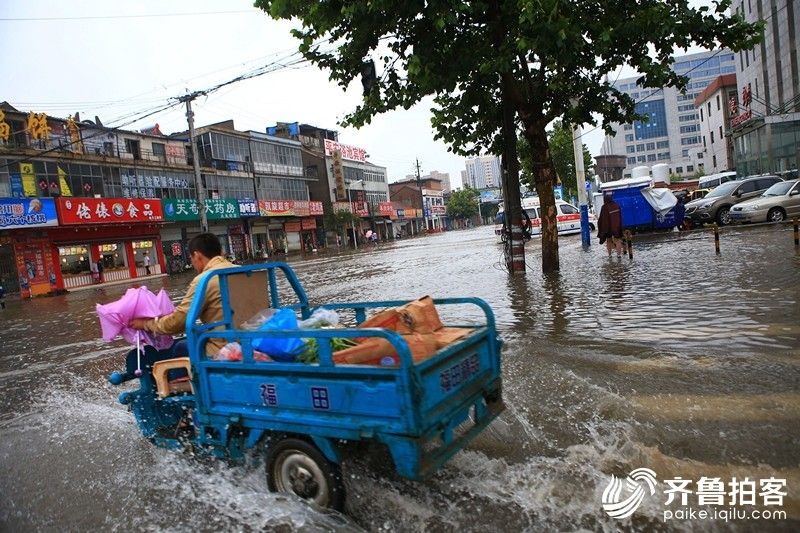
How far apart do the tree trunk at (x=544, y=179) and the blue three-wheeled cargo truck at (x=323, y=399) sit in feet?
30.2

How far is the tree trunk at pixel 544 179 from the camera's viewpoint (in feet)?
39.9

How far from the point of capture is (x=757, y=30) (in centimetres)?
1002

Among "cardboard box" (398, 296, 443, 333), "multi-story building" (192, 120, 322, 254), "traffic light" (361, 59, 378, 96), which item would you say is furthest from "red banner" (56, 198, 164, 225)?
"cardboard box" (398, 296, 443, 333)

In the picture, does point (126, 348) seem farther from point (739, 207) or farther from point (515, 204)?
point (739, 207)

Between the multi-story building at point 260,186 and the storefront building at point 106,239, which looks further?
the multi-story building at point 260,186

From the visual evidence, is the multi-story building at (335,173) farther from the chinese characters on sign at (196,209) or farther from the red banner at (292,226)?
the chinese characters on sign at (196,209)

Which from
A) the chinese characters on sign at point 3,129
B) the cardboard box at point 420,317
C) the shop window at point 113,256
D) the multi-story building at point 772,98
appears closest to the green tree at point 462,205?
the multi-story building at point 772,98

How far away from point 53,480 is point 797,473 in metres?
5.20

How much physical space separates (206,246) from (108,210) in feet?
110

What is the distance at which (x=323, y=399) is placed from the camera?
9.80 ft

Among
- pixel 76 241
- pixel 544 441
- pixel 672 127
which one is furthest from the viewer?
pixel 672 127

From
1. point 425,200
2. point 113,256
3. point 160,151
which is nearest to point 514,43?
point 113,256

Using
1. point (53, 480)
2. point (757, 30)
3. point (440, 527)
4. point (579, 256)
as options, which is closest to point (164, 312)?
point (53, 480)

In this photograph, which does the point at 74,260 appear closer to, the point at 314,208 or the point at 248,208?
the point at 248,208
